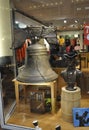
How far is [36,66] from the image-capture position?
7.40 feet

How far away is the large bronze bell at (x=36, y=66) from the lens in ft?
7.13

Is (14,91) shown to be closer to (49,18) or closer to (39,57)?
(39,57)

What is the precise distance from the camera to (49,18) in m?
2.48

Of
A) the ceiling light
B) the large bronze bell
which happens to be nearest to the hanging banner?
the large bronze bell

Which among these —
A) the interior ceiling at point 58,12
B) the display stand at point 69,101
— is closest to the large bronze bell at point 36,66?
the display stand at point 69,101

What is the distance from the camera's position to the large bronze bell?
7.13ft

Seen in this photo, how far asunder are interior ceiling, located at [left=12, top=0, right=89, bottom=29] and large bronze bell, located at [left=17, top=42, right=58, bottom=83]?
0.43 m

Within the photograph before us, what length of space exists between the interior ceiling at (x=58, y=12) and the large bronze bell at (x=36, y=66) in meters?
0.43

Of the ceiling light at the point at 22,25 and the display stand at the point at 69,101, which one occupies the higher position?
the ceiling light at the point at 22,25

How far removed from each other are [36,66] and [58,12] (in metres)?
0.78

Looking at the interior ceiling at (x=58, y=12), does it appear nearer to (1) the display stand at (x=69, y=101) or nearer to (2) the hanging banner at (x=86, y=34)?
(2) the hanging banner at (x=86, y=34)

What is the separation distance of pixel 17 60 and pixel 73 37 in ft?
3.45

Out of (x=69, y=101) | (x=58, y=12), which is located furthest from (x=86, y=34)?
(x=69, y=101)

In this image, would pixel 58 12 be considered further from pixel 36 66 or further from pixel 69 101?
pixel 69 101
